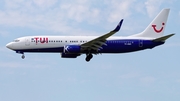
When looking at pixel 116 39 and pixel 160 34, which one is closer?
pixel 116 39

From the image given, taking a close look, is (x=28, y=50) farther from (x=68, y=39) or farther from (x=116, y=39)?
(x=116, y=39)

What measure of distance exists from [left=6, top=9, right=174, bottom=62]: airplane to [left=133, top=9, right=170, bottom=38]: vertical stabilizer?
1.47 metres

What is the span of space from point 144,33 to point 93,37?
10.1 metres

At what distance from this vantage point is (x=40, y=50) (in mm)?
86188

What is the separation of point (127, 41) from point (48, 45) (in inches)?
543

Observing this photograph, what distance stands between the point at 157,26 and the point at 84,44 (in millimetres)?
17650

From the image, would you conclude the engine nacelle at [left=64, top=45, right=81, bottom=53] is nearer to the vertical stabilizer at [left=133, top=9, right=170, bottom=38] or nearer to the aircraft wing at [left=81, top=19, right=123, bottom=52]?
the aircraft wing at [left=81, top=19, right=123, bottom=52]

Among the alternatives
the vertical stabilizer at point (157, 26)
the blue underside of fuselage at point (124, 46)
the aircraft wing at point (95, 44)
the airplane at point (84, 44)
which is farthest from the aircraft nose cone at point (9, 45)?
the vertical stabilizer at point (157, 26)

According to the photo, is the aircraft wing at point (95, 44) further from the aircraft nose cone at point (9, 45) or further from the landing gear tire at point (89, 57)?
the aircraft nose cone at point (9, 45)

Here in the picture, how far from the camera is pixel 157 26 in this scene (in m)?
96.3

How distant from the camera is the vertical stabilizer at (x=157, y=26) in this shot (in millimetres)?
93938

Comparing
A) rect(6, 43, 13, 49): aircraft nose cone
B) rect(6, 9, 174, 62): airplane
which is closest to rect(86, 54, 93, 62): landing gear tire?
rect(6, 9, 174, 62): airplane

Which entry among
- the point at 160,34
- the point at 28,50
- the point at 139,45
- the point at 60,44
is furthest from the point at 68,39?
the point at 160,34

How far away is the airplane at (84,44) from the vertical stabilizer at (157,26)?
1.47 m
